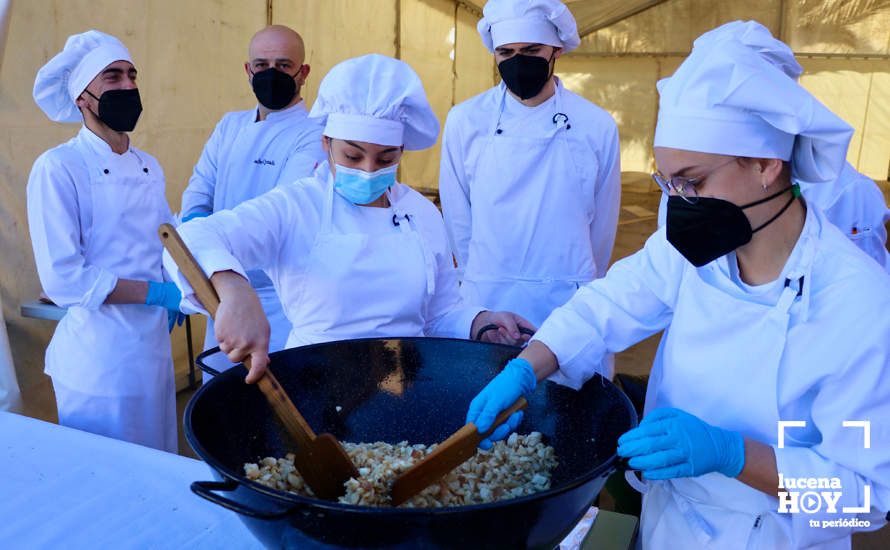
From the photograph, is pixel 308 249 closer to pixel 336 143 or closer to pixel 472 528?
pixel 336 143

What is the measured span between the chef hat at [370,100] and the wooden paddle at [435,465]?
0.75m

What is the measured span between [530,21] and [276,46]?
3.45 feet

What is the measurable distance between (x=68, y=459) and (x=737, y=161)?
4.72ft

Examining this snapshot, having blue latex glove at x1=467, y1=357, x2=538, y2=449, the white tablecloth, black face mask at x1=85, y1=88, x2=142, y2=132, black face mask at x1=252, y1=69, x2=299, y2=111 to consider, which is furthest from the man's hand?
black face mask at x1=252, y1=69, x2=299, y2=111

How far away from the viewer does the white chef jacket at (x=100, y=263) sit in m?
2.15

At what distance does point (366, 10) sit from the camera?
244 inches

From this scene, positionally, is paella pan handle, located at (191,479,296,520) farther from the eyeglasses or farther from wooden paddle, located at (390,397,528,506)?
the eyeglasses

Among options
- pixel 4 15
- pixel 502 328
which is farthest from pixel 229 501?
pixel 4 15

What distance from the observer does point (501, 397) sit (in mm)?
1241

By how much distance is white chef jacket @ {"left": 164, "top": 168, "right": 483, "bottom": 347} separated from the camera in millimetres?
1507

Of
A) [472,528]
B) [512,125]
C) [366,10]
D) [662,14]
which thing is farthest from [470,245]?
[662,14]

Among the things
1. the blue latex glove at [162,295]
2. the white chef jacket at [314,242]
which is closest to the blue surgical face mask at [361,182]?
the white chef jacket at [314,242]

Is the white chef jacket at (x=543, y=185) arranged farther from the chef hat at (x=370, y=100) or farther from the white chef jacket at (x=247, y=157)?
the chef hat at (x=370, y=100)

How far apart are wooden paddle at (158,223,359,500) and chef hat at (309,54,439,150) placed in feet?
1.79
